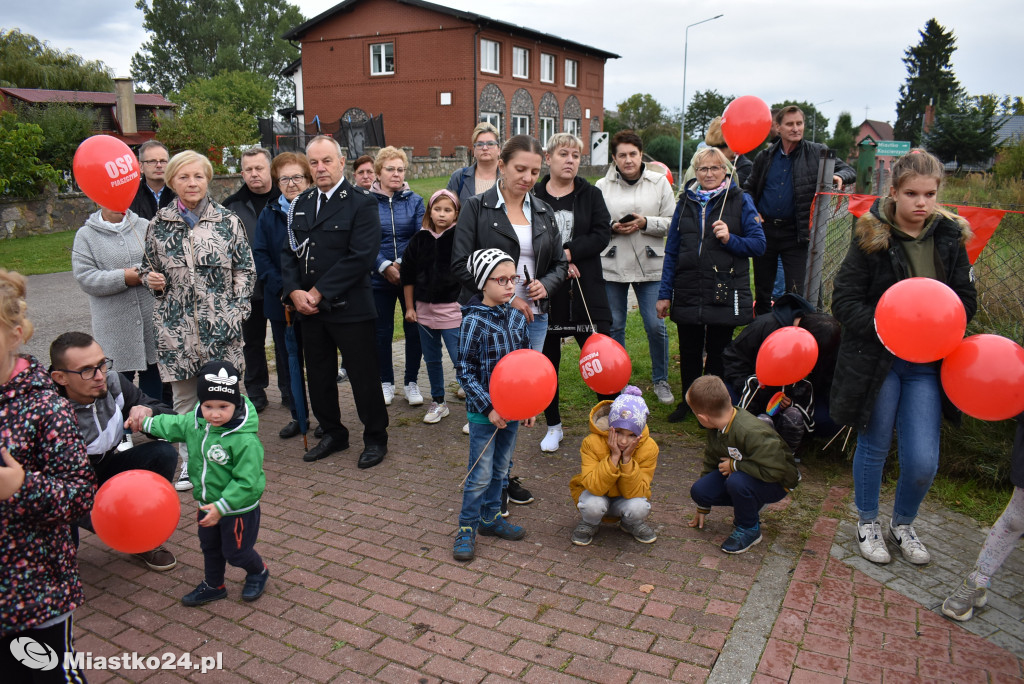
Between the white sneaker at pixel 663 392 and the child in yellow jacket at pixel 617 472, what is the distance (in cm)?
231

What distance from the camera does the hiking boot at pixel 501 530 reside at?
422 cm

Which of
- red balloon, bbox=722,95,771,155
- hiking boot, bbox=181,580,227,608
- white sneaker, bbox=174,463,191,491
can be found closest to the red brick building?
red balloon, bbox=722,95,771,155

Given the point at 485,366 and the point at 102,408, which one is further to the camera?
the point at 485,366

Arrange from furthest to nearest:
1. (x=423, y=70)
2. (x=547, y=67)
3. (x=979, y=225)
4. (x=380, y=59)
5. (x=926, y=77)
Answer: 1. (x=926, y=77)
2. (x=547, y=67)
3. (x=380, y=59)
4. (x=423, y=70)
5. (x=979, y=225)

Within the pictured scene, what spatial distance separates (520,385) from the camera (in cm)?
367

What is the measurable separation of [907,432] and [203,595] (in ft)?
12.3

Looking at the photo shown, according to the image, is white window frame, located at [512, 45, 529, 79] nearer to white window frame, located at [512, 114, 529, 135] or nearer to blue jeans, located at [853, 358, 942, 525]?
white window frame, located at [512, 114, 529, 135]

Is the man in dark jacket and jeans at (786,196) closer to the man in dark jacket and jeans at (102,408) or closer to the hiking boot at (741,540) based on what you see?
the hiking boot at (741,540)

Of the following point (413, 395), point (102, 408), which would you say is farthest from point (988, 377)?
point (413, 395)

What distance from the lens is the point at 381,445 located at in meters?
5.50

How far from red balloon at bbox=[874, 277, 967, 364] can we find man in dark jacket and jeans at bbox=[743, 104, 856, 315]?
9.56ft

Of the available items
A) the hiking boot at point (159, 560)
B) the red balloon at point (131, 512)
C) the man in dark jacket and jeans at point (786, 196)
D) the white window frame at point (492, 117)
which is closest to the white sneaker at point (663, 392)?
the man in dark jacket and jeans at point (786, 196)

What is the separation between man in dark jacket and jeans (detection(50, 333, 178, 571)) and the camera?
3680 mm

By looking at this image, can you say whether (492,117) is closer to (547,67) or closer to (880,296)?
(547,67)
